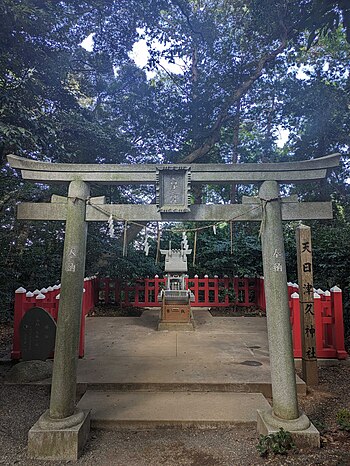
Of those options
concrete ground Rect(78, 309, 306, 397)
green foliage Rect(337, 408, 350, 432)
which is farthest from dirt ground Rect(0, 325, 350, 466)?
concrete ground Rect(78, 309, 306, 397)

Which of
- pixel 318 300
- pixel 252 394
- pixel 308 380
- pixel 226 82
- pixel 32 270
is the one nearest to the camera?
pixel 252 394

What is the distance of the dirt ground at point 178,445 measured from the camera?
3258mm

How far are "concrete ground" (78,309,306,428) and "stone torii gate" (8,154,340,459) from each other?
2.12ft

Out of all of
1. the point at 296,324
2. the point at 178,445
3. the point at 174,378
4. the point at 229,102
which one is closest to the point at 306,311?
the point at 296,324

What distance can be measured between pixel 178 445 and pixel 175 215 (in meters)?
2.65

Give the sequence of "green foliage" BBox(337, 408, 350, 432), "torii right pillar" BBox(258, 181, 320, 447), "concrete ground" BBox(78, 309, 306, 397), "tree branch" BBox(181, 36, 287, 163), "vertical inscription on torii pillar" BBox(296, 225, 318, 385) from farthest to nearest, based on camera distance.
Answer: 1. "tree branch" BBox(181, 36, 287, 163)
2. "vertical inscription on torii pillar" BBox(296, 225, 318, 385)
3. "concrete ground" BBox(78, 309, 306, 397)
4. "green foliage" BBox(337, 408, 350, 432)
5. "torii right pillar" BBox(258, 181, 320, 447)

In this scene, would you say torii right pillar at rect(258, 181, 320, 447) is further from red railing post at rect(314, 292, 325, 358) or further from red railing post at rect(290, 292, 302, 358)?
red railing post at rect(314, 292, 325, 358)

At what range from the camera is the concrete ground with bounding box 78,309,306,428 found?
4.10 m

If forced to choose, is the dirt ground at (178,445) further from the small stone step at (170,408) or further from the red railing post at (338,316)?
the red railing post at (338,316)

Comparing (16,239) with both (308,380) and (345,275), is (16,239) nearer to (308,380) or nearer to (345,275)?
(308,380)

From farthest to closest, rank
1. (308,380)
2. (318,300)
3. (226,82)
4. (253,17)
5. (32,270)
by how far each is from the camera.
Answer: (226,82) < (253,17) < (32,270) < (318,300) < (308,380)

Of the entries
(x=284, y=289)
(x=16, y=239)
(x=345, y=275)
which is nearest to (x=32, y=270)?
(x=16, y=239)

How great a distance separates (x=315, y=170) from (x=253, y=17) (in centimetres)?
1137

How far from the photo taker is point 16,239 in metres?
9.98
